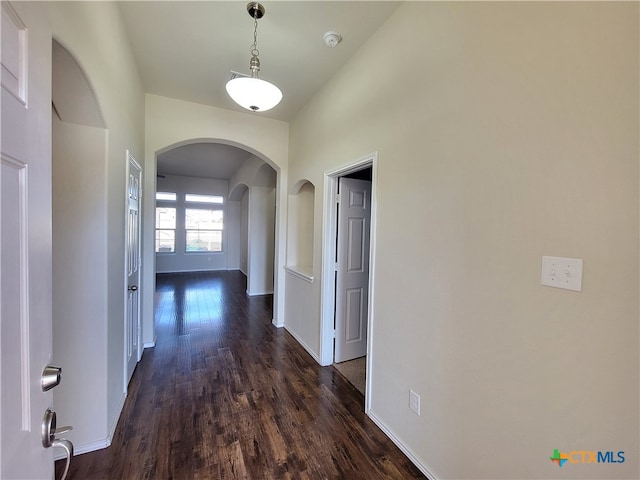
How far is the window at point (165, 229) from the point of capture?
821 centimetres

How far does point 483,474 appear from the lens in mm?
1332

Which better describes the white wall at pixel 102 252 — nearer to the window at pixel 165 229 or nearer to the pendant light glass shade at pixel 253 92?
the pendant light glass shade at pixel 253 92

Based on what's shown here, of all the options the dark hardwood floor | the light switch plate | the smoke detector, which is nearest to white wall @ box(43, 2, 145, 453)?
the dark hardwood floor

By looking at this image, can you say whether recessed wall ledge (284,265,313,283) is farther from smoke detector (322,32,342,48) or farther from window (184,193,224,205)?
window (184,193,224,205)

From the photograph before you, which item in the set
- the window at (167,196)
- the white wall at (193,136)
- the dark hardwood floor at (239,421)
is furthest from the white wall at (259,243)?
the window at (167,196)

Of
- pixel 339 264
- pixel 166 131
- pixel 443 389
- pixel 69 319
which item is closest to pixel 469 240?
pixel 443 389

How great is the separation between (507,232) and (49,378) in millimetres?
1728

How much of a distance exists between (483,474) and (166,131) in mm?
4126

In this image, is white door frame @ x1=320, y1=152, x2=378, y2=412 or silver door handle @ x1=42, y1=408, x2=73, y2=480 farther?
white door frame @ x1=320, y1=152, x2=378, y2=412

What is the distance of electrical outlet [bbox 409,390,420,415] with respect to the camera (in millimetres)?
1711

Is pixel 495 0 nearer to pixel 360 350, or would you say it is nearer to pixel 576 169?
pixel 576 169

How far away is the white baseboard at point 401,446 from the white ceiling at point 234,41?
3.04m

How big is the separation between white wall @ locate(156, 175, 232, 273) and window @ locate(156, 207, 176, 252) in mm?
140

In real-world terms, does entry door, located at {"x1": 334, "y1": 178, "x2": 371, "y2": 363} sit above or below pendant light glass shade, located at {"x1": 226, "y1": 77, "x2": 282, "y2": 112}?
below
